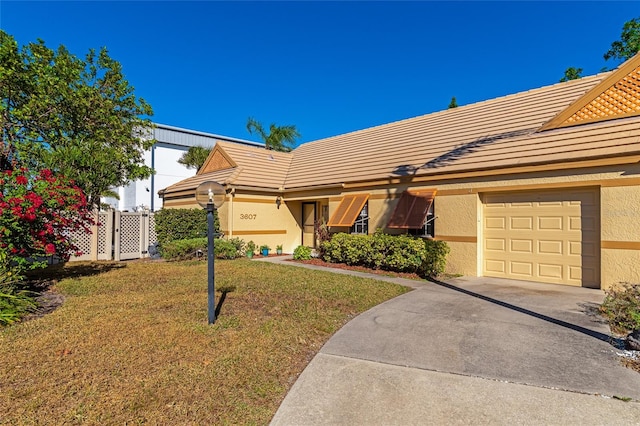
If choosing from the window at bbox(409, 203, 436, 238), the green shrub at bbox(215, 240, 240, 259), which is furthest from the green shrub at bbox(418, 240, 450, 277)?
the green shrub at bbox(215, 240, 240, 259)

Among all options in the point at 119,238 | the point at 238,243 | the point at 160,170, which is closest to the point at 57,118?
the point at 119,238

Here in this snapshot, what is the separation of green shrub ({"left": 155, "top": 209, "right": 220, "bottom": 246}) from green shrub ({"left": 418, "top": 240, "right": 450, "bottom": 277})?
9115 mm

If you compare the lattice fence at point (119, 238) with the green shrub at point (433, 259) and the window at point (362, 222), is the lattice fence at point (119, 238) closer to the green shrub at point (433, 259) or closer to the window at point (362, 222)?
the window at point (362, 222)

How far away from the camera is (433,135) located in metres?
14.0

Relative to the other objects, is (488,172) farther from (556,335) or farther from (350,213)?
(556,335)

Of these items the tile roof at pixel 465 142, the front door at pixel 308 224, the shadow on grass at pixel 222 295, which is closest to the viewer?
the shadow on grass at pixel 222 295

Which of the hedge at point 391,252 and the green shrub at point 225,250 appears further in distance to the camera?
the green shrub at point 225,250

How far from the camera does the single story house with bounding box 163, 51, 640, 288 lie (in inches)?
335

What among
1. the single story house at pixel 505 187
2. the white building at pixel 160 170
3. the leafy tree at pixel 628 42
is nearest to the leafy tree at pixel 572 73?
the leafy tree at pixel 628 42

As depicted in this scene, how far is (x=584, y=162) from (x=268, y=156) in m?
14.6

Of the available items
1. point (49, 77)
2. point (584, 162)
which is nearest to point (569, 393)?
point (584, 162)

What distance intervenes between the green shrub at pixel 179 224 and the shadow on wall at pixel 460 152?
8589mm

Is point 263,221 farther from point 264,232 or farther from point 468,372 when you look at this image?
point 468,372

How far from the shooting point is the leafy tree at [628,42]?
19.9 m
